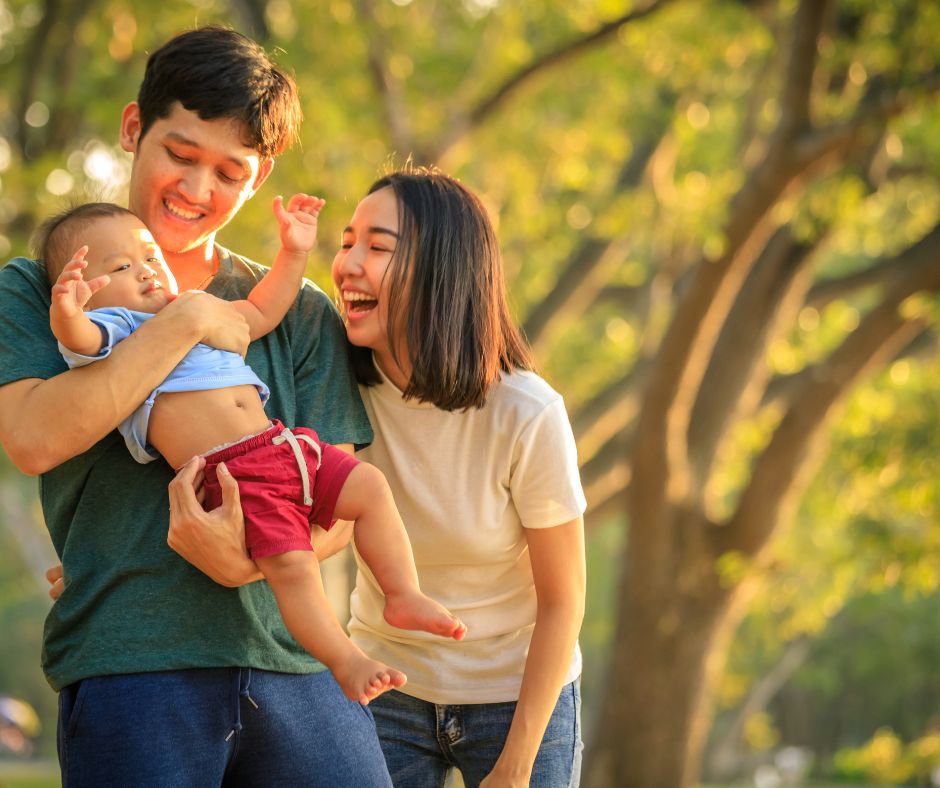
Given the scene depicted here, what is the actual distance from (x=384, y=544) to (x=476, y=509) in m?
0.36

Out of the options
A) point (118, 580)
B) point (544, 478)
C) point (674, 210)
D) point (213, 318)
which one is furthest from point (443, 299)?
point (674, 210)

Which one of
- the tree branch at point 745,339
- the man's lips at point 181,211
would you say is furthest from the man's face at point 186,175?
the tree branch at point 745,339

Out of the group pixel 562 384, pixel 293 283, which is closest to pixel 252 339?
pixel 293 283

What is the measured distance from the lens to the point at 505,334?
9.36 ft

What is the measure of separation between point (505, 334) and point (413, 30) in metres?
8.30

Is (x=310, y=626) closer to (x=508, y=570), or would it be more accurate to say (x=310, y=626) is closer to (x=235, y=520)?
(x=235, y=520)

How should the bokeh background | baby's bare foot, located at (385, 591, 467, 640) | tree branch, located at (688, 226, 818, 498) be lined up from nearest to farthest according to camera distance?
baby's bare foot, located at (385, 591, 467, 640), the bokeh background, tree branch, located at (688, 226, 818, 498)

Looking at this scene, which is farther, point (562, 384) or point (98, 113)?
point (562, 384)

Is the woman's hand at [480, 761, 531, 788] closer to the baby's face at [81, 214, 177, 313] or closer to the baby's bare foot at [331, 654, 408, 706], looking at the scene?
the baby's bare foot at [331, 654, 408, 706]

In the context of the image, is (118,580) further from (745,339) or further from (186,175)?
(745,339)

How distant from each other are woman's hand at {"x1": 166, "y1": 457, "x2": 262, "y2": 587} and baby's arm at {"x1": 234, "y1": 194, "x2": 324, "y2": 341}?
1.16 feet

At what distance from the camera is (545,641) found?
2.68 m

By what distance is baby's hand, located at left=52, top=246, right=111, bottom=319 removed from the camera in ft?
7.12

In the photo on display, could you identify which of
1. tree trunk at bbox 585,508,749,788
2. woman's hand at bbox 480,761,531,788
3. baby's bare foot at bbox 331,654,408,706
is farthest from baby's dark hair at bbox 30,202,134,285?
tree trunk at bbox 585,508,749,788
